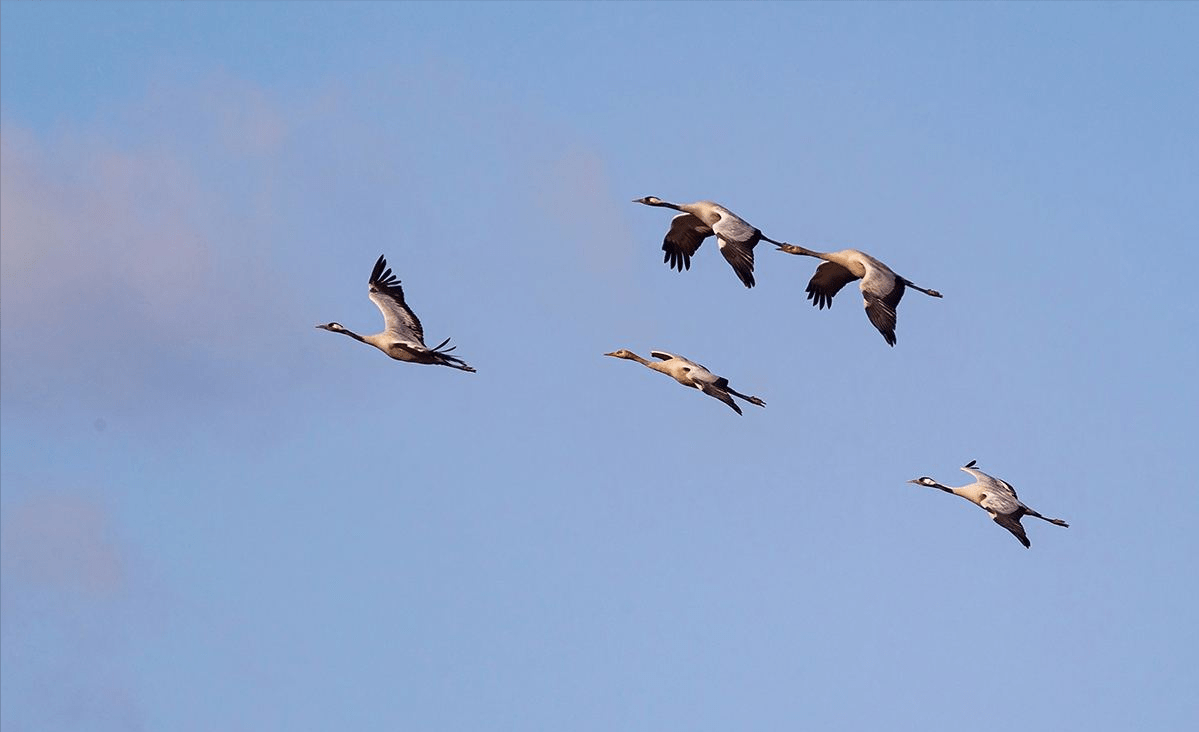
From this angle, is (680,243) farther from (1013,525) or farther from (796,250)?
(1013,525)

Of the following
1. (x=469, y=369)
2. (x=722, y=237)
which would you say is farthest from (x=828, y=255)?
(x=469, y=369)

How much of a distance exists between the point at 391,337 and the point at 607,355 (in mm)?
7993

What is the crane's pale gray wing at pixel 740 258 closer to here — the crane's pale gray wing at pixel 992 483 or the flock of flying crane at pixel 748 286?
the flock of flying crane at pixel 748 286

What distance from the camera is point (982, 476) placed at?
146 ft

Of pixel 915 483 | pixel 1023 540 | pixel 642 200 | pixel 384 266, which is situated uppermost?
pixel 642 200

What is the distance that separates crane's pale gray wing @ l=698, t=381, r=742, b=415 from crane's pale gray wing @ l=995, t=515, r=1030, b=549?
262 inches

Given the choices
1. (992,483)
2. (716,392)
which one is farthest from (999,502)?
(716,392)

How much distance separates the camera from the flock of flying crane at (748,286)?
141 ft

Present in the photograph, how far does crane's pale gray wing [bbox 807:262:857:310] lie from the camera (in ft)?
159

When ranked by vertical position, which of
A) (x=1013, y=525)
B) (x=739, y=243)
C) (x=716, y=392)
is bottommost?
(x=1013, y=525)

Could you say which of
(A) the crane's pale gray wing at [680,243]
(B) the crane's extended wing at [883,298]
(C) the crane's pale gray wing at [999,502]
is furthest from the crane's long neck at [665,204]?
(C) the crane's pale gray wing at [999,502]

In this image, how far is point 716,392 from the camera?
1679 inches

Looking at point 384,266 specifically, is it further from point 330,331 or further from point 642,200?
point 642,200

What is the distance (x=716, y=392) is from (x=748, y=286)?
3175 mm
